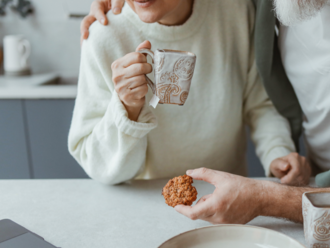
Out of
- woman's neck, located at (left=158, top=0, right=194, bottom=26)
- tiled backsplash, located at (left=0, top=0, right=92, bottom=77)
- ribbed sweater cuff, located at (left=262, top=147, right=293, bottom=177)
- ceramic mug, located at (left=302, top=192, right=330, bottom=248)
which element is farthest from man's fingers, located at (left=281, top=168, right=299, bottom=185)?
tiled backsplash, located at (left=0, top=0, right=92, bottom=77)

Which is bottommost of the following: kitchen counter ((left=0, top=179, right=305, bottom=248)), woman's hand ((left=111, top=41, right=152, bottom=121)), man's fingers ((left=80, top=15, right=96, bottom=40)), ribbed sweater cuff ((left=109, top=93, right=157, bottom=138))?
kitchen counter ((left=0, top=179, right=305, bottom=248))

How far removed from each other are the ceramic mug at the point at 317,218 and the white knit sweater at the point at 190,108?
1.46 ft

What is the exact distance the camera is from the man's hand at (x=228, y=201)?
2.27 feet

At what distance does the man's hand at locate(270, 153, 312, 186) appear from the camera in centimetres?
95

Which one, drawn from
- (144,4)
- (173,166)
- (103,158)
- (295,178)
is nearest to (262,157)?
(295,178)

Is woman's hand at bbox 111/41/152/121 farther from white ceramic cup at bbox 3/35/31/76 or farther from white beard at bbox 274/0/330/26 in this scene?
white ceramic cup at bbox 3/35/31/76

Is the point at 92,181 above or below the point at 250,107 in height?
below

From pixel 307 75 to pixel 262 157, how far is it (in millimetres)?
325

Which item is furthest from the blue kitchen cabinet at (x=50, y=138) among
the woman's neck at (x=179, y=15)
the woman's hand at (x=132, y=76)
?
the woman's hand at (x=132, y=76)

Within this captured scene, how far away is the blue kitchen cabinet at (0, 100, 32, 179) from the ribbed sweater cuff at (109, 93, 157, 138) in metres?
1.13

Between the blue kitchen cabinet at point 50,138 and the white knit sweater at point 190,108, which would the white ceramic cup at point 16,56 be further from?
the white knit sweater at point 190,108

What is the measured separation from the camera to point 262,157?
3.75 feet

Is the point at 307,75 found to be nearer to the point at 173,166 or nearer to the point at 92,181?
the point at 173,166

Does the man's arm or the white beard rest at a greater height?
the white beard
